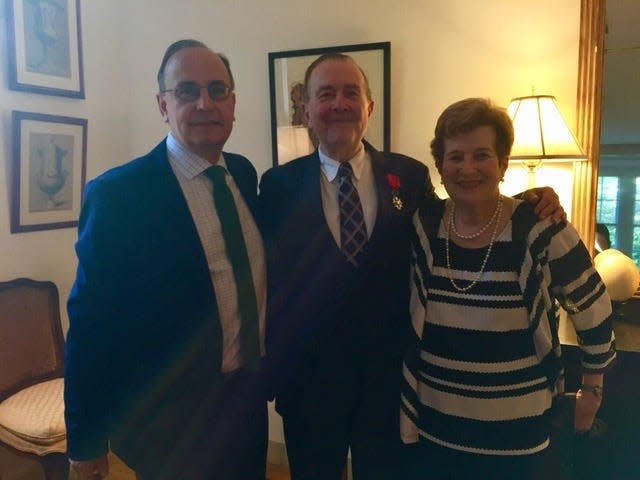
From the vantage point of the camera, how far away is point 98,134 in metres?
2.88

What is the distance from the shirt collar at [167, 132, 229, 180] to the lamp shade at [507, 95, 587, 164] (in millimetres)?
1078

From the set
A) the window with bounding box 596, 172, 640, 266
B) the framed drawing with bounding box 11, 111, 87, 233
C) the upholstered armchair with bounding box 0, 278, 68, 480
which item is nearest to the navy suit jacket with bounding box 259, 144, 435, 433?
the window with bounding box 596, 172, 640, 266

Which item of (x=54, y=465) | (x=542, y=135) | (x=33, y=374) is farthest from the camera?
(x=33, y=374)

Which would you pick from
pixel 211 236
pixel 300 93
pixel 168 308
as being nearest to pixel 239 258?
pixel 211 236

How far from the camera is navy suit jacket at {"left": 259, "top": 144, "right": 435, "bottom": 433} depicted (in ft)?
4.93

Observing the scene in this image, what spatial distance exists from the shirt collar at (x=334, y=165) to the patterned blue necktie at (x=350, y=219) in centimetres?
2

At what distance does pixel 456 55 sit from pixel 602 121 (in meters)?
0.63

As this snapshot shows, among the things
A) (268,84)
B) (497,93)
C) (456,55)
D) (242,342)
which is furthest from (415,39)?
(242,342)

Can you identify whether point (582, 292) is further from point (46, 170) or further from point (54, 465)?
point (46, 170)

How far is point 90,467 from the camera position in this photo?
54.4 inches

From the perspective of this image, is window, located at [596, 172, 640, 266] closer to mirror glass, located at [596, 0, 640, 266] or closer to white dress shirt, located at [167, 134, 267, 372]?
mirror glass, located at [596, 0, 640, 266]

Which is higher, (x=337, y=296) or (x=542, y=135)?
(x=542, y=135)

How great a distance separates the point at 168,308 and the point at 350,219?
0.55m

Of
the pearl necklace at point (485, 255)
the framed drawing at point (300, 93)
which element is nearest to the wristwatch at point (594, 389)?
the pearl necklace at point (485, 255)
